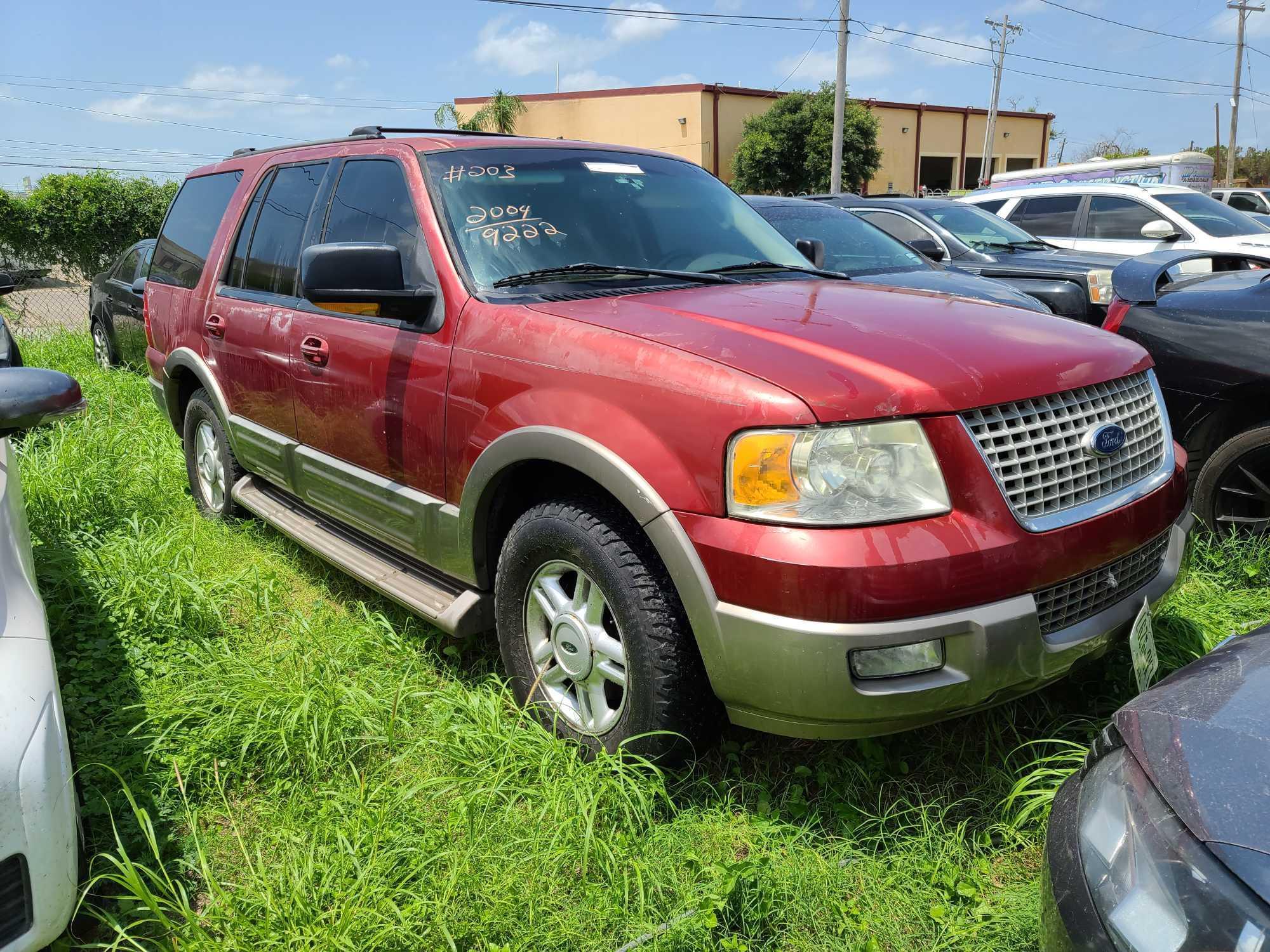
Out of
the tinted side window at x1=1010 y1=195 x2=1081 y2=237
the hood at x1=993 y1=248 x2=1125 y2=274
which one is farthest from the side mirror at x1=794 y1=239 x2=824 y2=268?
the tinted side window at x1=1010 y1=195 x2=1081 y2=237

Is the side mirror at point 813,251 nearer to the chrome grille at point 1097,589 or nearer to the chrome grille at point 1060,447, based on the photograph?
the chrome grille at point 1060,447

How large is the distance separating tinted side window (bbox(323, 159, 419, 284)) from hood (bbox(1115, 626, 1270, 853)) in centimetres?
242

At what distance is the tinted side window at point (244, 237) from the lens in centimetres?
422

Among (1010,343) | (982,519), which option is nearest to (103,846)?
(982,519)

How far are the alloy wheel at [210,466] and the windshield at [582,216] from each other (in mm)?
2231

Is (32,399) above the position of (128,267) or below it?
below

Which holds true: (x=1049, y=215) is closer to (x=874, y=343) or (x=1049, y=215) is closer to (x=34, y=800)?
(x=874, y=343)

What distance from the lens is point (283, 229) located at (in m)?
3.97

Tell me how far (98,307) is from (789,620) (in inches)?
388

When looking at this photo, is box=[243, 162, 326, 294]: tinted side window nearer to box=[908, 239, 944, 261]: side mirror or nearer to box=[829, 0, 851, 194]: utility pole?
box=[908, 239, 944, 261]: side mirror

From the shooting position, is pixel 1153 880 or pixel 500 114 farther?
pixel 500 114

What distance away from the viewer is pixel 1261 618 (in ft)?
11.1

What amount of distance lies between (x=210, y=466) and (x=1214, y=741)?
4.61 meters

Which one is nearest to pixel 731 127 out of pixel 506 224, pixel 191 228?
pixel 191 228
